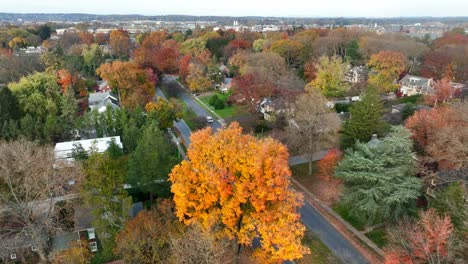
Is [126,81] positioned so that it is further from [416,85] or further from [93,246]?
[416,85]

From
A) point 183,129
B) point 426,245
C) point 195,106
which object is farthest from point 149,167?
point 195,106

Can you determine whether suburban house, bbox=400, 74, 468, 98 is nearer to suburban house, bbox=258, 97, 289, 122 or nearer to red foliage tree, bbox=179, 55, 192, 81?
suburban house, bbox=258, 97, 289, 122

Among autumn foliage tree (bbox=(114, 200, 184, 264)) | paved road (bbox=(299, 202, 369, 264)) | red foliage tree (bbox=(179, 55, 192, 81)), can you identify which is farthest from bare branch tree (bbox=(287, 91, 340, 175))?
red foliage tree (bbox=(179, 55, 192, 81))

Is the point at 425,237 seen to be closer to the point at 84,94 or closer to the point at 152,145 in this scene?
the point at 152,145

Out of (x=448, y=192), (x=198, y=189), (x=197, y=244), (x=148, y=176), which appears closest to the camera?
(x=197, y=244)

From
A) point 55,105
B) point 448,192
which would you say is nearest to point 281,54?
point 55,105

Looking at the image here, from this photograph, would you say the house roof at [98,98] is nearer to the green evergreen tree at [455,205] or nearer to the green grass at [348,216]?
the green grass at [348,216]

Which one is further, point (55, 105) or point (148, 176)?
point (55, 105)
